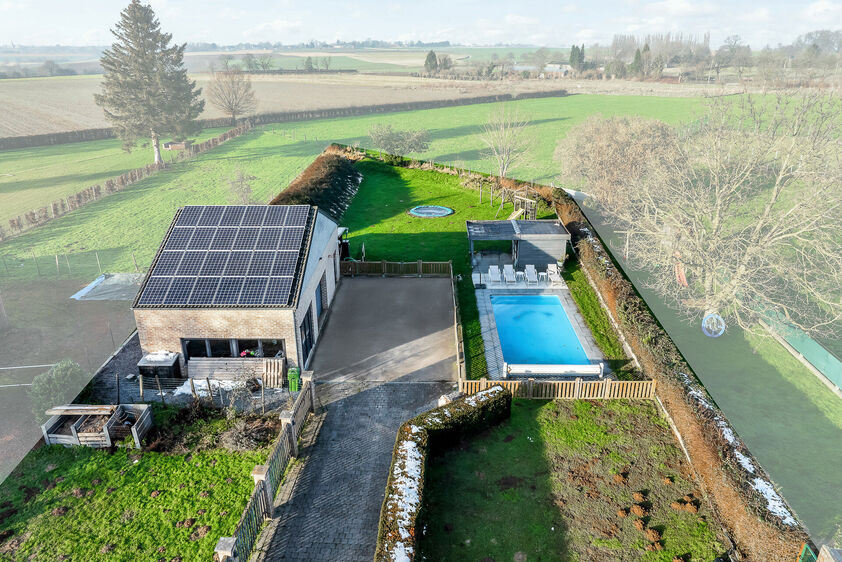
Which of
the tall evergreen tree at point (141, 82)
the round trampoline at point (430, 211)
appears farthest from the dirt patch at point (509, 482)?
the tall evergreen tree at point (141, 82)

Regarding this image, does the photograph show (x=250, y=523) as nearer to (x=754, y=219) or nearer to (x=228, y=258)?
(x=228, y=258)

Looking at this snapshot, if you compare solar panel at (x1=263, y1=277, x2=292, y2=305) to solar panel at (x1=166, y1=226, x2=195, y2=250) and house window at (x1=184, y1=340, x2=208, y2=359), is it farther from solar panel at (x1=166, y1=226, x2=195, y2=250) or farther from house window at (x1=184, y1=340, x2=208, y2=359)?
solar panel at (x1=166, y1=226, x2=195, y2=250)

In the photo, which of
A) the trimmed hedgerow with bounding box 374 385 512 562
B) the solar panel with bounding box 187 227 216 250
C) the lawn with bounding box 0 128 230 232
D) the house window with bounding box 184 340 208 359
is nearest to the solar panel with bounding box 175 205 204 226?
the solar panel with bounding box 187 227 216 250

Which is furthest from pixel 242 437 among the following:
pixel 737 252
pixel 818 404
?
pixel 737 252

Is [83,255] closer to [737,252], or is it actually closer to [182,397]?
[182,397]

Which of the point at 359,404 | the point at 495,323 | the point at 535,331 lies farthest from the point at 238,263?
the point at 535,331

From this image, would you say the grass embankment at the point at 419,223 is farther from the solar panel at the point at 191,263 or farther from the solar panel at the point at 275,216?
the solar panel at the point at 191,263

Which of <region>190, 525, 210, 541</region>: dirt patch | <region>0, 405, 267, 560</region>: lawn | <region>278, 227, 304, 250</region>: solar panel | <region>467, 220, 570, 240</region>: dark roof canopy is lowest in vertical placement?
<region>190, 525, 210, 541</region>: dirt patch
